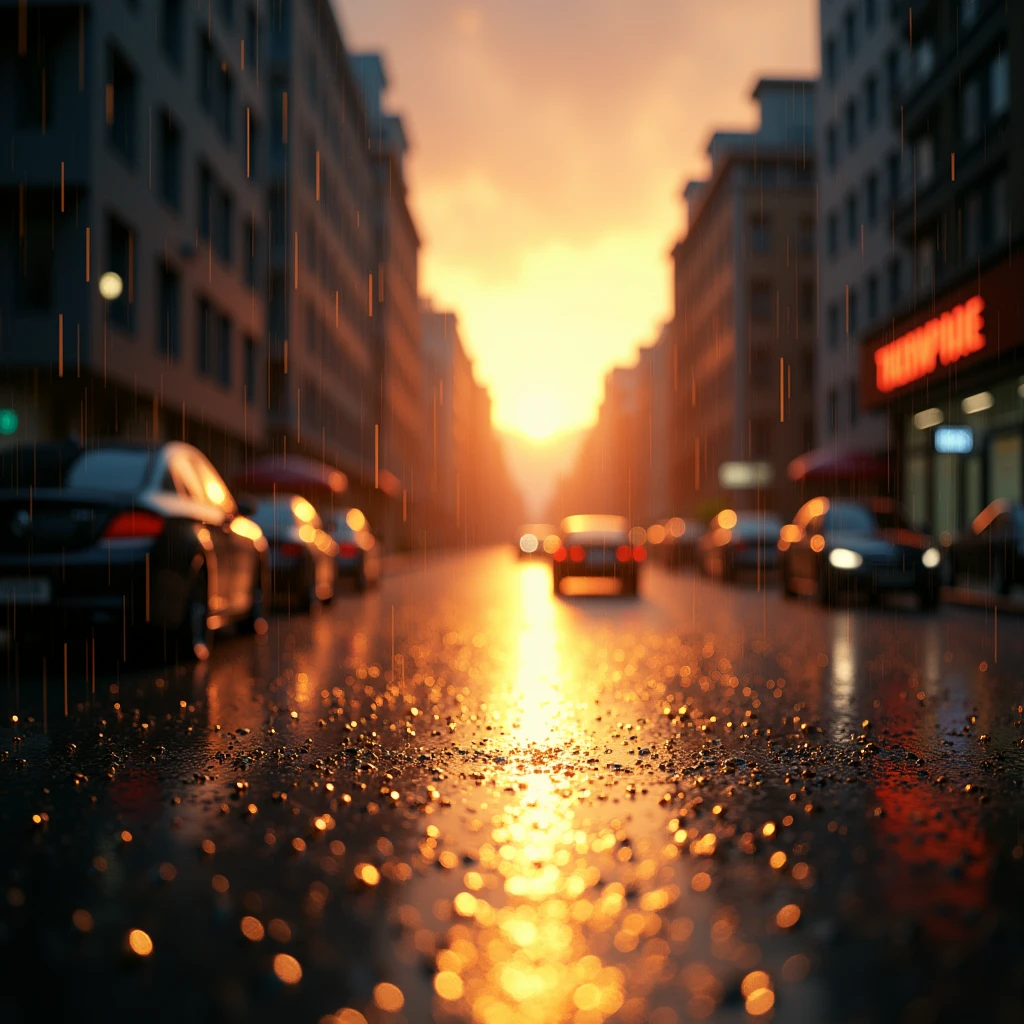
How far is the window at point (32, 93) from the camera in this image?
2239 cm

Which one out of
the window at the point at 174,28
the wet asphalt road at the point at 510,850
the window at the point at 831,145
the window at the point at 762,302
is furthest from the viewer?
the window at the point at 762,302

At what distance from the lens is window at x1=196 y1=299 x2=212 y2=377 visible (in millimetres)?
29531

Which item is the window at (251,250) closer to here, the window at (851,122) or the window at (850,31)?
the window at (851,122)

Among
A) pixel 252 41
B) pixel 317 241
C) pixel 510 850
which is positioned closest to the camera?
pixel 510 850

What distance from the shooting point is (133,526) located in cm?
877

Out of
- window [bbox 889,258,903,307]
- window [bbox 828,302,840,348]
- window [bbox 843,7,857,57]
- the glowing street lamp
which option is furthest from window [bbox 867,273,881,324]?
the glowing street lamp

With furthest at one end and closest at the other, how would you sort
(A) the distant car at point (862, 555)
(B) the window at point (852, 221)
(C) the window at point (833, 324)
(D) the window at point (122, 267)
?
1. (C) the window at point (833, 324)
2. (B) the window at point (852, 221)
3. (D) the window at point (122, 267)
4. (A) the distant car at point (862, 555)

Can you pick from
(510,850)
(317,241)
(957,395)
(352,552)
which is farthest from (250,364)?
(510,850)

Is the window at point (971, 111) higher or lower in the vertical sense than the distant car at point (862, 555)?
higher

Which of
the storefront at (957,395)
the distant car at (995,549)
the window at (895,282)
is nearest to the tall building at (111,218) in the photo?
the distant car at (995,549)

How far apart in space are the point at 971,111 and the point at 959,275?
459 centimetres

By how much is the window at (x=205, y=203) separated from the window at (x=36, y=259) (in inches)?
275

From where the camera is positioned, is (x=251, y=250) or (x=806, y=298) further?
(x=806, y=298)

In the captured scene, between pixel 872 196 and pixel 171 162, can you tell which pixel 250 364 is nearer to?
pixel 171 162
